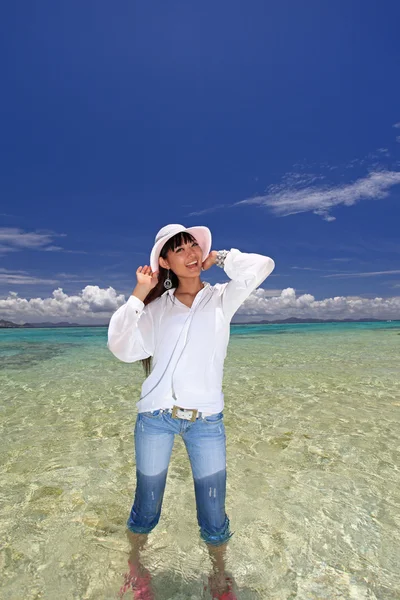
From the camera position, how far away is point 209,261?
9.65 feet

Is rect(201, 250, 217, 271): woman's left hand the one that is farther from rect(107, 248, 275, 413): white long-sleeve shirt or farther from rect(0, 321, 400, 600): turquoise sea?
rect(0, 321, 400, 600): turquoise sea

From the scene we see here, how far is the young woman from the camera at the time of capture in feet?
8.62

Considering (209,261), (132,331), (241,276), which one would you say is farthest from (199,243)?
(132,331)

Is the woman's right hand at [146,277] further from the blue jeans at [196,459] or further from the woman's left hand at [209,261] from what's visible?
the blue jeans at [196,459]

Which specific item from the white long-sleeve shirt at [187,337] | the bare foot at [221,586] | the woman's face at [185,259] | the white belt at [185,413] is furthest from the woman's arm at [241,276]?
the bare foot at [221,586]

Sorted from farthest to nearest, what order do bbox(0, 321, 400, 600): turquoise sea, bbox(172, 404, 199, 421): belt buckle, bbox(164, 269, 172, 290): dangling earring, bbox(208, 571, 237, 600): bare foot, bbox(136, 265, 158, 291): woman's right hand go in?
1. bbox(0, 321, 400, 600): turquoise sea
2. bbox(164, 269, 172, 290): dangling earring
3. bbox(208, 571, 237, 600): bare foot
4. bbox(136, 265, 158, 291): woman's right hand
5. bbox(172, 404, 199, 421): belt buckle

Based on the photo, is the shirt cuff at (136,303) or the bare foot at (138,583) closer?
the shirt cuff at (136,303)

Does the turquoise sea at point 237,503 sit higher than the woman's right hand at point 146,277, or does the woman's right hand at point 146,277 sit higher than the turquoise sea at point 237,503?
the woman's right hand at point 146,277

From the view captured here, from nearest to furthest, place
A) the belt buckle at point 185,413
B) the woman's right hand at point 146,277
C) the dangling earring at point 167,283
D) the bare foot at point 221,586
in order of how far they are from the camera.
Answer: the belt buckle at point 185,413 → the woman's right hand at point 146,277 → the bare foot at point 221,586 → the dangling earring at point 167,283

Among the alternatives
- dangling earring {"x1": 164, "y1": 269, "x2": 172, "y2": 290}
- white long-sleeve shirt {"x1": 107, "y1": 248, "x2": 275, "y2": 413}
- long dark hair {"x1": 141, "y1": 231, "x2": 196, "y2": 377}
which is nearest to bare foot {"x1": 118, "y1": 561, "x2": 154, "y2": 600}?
white long-sleeve shirt {"x1": 107, "y1": 248, "x2": 275, "y2": 413}

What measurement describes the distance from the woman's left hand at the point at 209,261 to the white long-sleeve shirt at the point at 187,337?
0.12 meters

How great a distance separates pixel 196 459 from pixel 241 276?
1.33 metres

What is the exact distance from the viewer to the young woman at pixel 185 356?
2.63m

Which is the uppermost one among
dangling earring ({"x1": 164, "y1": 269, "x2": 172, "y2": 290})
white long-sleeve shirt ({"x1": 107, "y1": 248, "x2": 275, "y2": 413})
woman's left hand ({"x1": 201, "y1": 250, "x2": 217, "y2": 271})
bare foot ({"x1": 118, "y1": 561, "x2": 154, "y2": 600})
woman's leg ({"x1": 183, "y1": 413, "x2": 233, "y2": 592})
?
woman's left hand ({"x1": 201, "y1": 250, "x2": 217, "y2": 271})
